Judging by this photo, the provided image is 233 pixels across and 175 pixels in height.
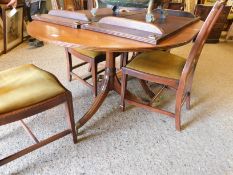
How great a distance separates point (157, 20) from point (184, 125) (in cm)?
85

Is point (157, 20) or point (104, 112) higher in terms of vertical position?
point (157, 20)

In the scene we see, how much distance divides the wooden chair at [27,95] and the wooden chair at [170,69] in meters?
0.56

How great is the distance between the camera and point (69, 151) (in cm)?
135

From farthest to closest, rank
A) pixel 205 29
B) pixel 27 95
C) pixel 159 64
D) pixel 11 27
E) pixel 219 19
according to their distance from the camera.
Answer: pixel 219 19 < pixel 11 27 < pixel 159 64 < pixel 205 29 < pixel 27 95

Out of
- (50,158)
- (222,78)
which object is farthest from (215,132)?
(50,158)

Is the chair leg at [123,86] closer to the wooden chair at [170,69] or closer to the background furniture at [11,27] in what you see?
the wooden chair at [170,69]

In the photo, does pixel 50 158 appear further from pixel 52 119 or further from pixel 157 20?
pixel 157 20

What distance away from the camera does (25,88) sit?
1164 mm

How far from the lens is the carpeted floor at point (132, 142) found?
49.7 inches

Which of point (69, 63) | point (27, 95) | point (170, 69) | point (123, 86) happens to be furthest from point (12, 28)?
point (170, 69)

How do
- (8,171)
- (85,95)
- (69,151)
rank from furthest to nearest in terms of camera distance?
(85,95), (69,151), (8,171)

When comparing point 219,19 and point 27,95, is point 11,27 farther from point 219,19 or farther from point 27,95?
point 219,19

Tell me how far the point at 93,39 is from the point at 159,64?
0.63 metres

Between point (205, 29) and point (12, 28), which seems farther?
point (12, 28)
